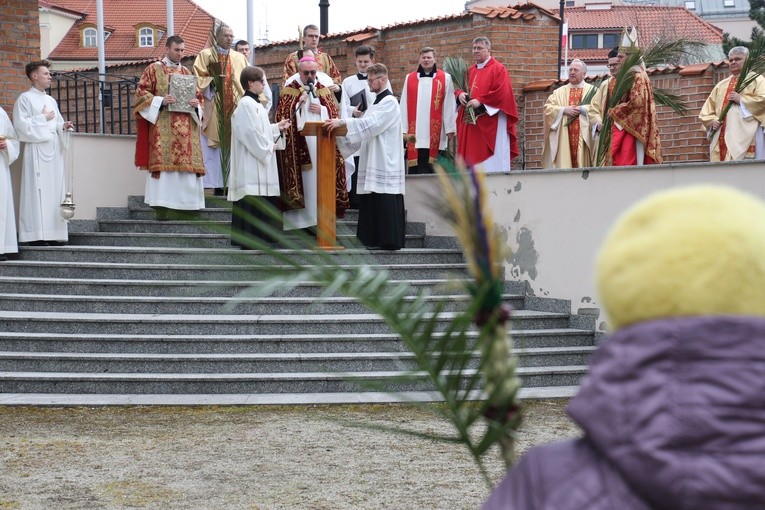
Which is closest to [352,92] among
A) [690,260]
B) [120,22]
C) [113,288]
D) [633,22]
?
[113,288]

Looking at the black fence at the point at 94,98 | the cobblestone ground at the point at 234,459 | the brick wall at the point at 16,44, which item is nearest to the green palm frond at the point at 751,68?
the cobblestone ground at the point at 234,459

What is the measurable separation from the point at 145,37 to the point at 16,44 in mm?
50925

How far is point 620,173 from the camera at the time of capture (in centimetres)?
1052

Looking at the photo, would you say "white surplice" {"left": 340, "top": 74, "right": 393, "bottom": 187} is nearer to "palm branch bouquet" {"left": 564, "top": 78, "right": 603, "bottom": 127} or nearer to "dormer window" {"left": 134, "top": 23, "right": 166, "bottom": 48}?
"palm branch bouquet" {"left": 564, "top": 78, "right": 603, "bottom": 127}

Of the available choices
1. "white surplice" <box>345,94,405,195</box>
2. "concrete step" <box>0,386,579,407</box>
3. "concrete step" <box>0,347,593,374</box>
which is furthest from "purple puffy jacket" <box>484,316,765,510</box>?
"white surplice" <box>345,94,405,195</box>

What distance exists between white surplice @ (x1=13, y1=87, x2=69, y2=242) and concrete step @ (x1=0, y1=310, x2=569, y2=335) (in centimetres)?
216

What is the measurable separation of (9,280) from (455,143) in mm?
5912

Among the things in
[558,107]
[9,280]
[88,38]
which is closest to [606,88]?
[558,107]

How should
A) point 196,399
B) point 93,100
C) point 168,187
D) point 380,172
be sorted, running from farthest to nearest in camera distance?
1. point 93,100
2. point 168,187
3. point 380,172
4. point 196,399

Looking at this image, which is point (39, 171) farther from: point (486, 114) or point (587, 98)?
point (587, 98)

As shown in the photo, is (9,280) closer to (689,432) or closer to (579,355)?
(579,355)

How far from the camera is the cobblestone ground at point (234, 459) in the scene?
6.17 m

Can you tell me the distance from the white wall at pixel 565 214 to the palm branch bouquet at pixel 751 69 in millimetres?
2372

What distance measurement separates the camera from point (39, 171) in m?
12.5
